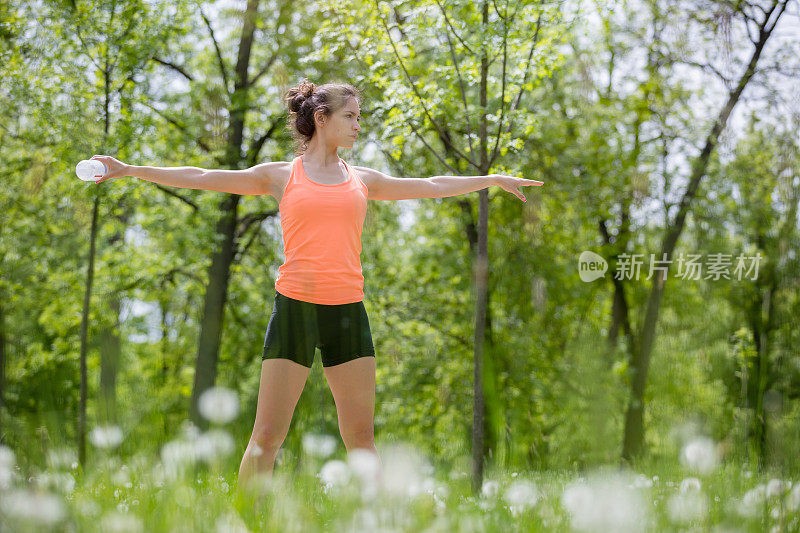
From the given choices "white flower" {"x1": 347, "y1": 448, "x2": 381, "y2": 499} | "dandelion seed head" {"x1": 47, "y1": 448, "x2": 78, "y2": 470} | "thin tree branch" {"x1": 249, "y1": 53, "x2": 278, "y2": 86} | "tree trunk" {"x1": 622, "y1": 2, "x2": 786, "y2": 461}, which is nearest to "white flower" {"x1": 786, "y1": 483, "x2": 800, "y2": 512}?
"white flower" {"x1": 347, "y1": 448, "x2": 381, "y2": 499}

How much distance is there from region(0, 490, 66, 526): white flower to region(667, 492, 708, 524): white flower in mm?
1780

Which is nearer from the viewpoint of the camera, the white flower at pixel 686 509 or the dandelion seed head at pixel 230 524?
the dandelion seed head at pixel 230 524

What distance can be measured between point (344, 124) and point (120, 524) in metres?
1.82

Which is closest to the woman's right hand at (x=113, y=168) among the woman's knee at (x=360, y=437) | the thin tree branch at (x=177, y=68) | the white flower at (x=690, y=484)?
the woman's knee at (x=360, y=437)

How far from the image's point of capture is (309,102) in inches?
123

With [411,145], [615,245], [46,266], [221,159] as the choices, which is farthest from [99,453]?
[46,266]

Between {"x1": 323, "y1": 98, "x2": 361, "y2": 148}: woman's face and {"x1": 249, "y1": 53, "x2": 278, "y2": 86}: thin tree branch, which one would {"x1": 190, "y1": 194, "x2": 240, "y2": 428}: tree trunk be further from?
{"x1": 323, "y1": 98, "x2": 361, "y2": 148}: woman's face

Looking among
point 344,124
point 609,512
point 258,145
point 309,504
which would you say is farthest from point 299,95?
point 258,145

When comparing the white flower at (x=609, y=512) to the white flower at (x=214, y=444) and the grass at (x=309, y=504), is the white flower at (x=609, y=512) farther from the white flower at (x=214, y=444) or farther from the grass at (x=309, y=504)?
the white flower at (x=214, y=444)

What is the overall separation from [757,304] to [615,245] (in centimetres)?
334

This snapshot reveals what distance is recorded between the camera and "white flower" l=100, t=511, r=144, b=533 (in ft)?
5.84

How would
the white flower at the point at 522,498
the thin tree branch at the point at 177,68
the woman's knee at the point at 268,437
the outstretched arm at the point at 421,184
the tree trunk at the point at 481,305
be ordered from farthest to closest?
the thin tree branch at the point at 177,68 → the tree trunk at the point at 481,305 → the outstretched arm at the point at 421,184 → the woman's knee at the point at 268,437 → the white flower at the point at 522,498

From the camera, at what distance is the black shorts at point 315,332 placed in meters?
2.83

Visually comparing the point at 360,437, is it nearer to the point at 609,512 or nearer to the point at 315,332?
the point at 315,332
